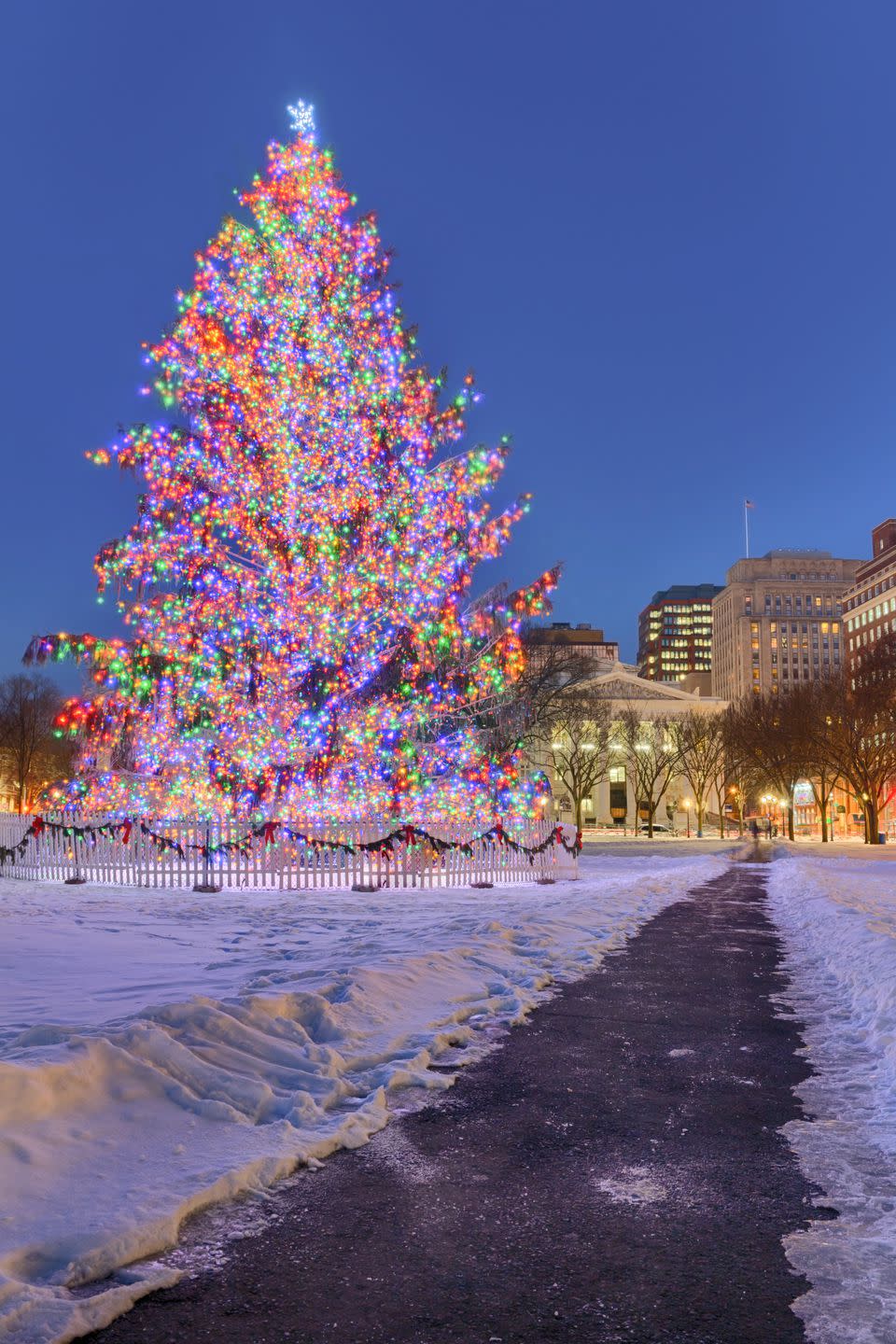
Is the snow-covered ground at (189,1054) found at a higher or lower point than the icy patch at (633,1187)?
higher

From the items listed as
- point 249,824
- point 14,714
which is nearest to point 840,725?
point 249,824

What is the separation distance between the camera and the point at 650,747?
81.9 metres

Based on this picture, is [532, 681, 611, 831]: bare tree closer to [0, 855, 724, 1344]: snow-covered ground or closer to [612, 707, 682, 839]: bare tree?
[612, 707, 682, 839]: bare tree

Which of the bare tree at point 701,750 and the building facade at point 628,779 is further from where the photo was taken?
the building facade at point 628,779

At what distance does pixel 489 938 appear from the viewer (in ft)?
37.6

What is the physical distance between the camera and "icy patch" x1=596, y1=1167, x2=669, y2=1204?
420cm

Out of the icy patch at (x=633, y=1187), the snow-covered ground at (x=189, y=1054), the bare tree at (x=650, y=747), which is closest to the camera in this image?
the snow-covered ground at (x=189, y=1054)

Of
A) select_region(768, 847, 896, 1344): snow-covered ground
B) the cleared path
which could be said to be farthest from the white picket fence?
the cleared path

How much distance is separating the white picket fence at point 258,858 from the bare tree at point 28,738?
56577mm

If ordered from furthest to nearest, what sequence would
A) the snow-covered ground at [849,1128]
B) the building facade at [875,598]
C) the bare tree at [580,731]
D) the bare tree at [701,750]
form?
1. the building facade at [875,598]
2. the bare tree at [701,750]
3. the bare tree at [580,731]
4. the snow-covered ground at [849,1128]

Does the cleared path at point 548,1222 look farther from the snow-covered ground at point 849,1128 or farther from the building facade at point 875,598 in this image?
the building facade at point 875,598

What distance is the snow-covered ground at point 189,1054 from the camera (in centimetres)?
367

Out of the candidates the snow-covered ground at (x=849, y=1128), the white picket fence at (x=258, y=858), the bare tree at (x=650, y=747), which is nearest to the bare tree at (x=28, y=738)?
the bare tree at (x=650, y=747)

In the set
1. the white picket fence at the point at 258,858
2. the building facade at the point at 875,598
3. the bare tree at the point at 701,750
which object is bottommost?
the white picket fence at the point at 258,858
